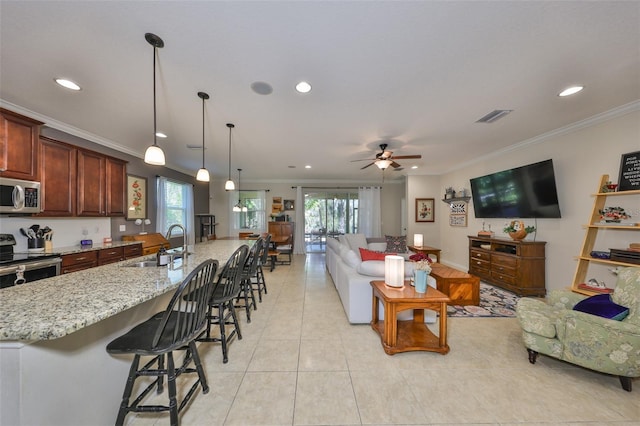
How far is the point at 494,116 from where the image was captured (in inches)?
120

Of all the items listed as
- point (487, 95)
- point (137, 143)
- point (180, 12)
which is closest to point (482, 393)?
point (487, 95)

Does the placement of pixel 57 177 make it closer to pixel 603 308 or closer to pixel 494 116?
pixel 494 116

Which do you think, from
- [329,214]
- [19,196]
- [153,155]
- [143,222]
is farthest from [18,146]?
[329,214]

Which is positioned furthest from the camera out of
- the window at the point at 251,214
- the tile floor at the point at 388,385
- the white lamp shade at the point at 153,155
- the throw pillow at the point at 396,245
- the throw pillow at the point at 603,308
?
the window at the point at 251,214

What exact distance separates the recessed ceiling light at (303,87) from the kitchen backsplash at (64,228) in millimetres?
3849

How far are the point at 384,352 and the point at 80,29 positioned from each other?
3634mm

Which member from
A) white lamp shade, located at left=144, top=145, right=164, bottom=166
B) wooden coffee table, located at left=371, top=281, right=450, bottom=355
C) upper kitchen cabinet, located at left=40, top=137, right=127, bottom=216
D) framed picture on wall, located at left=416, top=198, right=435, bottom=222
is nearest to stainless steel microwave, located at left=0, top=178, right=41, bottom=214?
upper kitchen cabinet, located at left=40, top=137, right=127, bottom=216

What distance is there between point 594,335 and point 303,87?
3.28 meters

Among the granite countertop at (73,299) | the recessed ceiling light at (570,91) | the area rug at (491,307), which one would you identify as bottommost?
the area rug at (491,307)

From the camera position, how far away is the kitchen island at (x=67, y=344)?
0.96 m

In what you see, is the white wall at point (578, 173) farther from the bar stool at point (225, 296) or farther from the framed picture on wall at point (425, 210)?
the bar stool at point (225, 296)

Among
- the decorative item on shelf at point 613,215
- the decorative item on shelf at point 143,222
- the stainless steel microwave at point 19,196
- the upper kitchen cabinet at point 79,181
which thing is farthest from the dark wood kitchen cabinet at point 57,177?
the decorative item on shelf at point 613,215

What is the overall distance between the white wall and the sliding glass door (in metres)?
4.50

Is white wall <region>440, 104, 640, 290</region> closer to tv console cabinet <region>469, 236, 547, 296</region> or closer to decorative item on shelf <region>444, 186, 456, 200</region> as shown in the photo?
tv console cabinet <region>469, 236, 547, 296</region>
